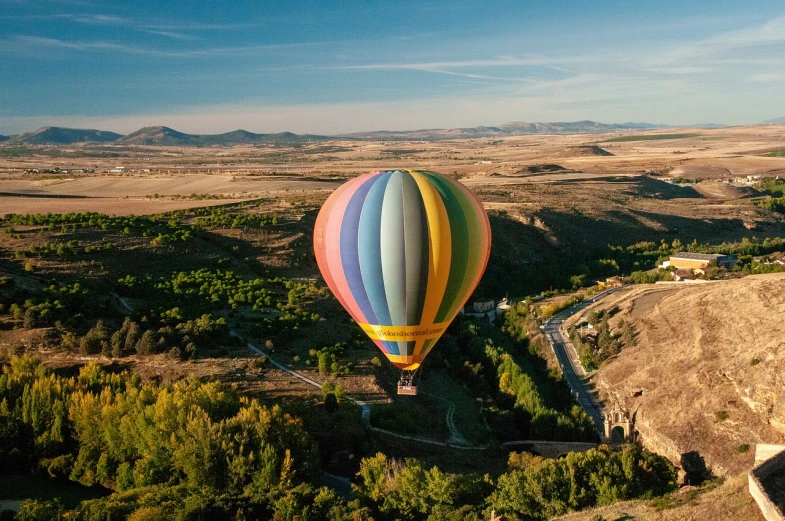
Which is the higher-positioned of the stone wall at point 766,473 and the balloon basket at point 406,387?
the balloon basket at point 406,387

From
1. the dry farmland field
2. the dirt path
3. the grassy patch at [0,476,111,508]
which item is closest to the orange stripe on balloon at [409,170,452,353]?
the dirt path

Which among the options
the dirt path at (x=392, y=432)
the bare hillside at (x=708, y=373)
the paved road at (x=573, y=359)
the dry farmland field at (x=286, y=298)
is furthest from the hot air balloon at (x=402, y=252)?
the bare hillside at (x=708, y=373)

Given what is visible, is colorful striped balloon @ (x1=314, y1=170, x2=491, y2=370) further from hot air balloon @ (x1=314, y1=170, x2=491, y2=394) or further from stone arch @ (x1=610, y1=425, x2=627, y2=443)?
stone arch @ (x1=610, y1=425, x2=627, y2=443)

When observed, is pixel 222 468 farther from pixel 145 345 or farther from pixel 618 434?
pixel 618 434

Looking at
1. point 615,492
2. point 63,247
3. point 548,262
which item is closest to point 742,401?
point 615,492

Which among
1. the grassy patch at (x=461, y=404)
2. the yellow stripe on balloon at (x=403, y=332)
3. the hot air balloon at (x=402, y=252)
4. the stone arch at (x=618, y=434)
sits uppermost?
the hot air balloon at (x=402, y=252)

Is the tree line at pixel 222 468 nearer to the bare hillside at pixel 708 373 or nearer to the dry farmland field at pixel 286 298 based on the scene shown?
the dry farmland field at pixel 286 298

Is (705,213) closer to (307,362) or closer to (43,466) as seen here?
(307,362)
